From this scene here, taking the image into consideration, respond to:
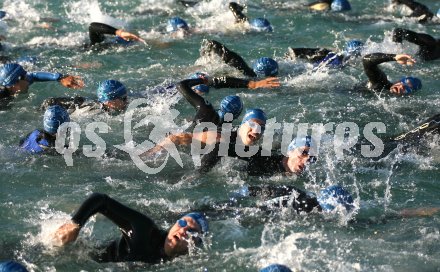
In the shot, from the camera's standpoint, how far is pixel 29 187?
8.62m

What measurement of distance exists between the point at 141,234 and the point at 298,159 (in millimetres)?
2505

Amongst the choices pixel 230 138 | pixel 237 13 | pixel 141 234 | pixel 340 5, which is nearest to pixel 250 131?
pixel 230 138

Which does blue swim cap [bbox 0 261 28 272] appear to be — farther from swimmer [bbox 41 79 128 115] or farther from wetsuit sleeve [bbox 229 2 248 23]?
wetsuit sleeve [bbox 229 2 248 23]

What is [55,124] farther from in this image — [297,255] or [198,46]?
[198,46]

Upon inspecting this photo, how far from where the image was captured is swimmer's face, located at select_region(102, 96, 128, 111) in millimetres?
9898

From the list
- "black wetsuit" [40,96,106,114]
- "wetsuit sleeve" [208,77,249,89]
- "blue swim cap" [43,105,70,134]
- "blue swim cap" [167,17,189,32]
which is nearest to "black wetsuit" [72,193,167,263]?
"blue swim cap" [43,105,70,134]

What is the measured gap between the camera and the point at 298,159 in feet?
26.5

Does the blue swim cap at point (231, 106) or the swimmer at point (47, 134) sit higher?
the blue swim cap at point (231, 106)

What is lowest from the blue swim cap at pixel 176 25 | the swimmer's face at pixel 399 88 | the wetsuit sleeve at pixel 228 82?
the swimmer's face at pixel 399 88

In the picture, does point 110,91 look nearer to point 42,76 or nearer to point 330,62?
point 42,76

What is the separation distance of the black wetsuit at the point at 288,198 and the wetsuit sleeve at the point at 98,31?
5.50m

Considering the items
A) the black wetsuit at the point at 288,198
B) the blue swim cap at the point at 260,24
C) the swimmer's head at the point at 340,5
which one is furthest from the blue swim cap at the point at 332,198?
the swimmer's head at the point at 340,5

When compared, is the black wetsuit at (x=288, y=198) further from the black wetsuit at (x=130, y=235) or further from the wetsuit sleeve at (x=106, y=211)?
the wetsuit sleeve at (x=106, y=211)

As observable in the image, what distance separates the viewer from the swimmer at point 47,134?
28.3 ft
